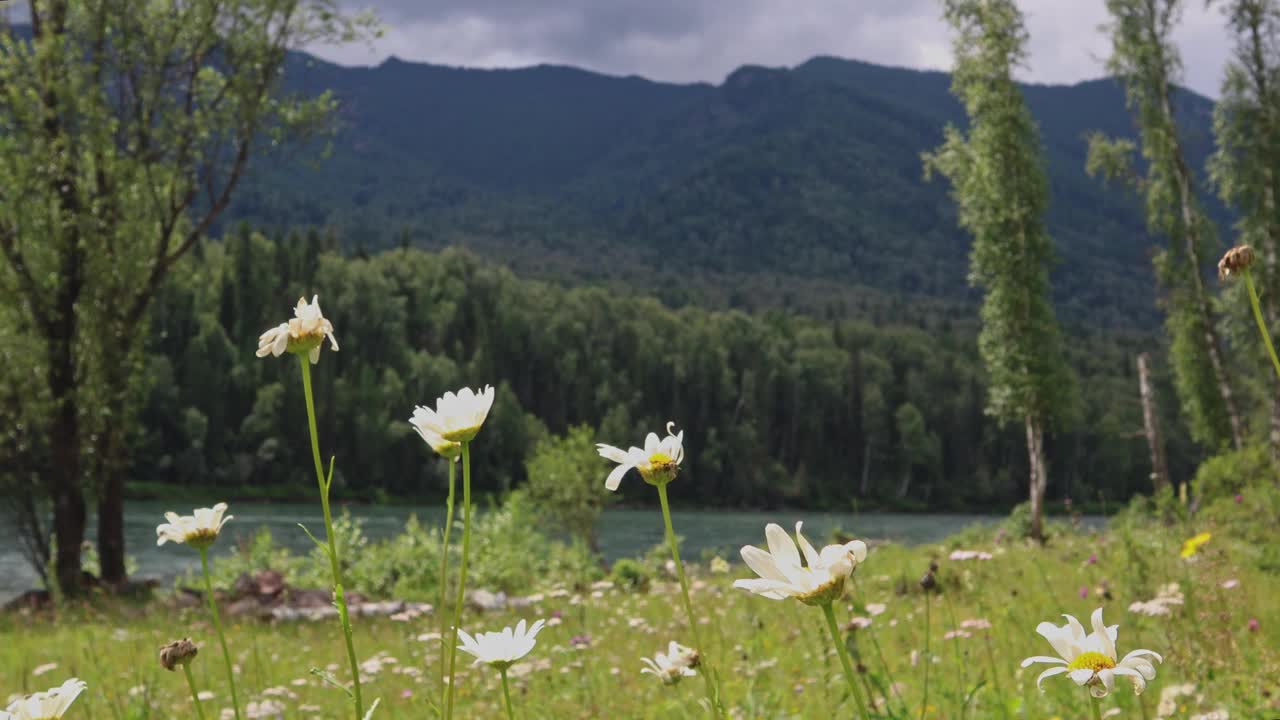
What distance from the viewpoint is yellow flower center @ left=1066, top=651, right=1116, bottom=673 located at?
1.23m

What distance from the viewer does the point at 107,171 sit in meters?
13.4

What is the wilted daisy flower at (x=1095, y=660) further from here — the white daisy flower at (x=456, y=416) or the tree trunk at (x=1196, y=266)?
the tree trunk at (x=1196, y=266)

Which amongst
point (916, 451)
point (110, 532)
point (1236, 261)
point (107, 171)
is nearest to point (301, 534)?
point (110, 532)

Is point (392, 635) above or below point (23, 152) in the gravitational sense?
below

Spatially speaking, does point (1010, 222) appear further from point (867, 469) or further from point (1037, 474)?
point (867, 469)

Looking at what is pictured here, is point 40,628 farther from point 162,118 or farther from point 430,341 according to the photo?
point 430,341

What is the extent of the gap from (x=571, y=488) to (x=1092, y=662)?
80.4 feet

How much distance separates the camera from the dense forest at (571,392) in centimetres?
7038

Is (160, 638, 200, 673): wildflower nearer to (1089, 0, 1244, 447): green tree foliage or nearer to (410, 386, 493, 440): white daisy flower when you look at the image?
(410, 386, 493, 440): white daisy flower

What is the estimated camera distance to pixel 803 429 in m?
100

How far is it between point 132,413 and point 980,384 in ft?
330

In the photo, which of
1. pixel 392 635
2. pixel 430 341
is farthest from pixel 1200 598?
pixel 430 341

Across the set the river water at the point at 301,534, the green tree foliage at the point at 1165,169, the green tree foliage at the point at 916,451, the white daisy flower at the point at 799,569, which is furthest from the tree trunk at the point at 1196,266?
the green tree foliage at the point at 916,451

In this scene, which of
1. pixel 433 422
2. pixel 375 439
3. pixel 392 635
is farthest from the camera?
pixel 375 439
